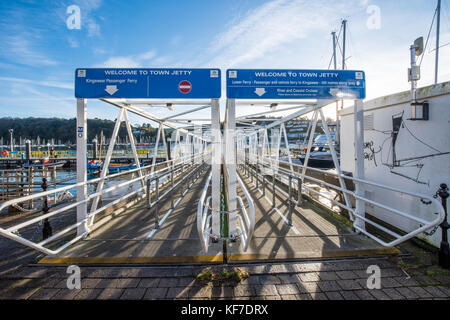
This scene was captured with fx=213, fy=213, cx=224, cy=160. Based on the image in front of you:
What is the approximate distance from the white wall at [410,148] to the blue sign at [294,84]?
113cm

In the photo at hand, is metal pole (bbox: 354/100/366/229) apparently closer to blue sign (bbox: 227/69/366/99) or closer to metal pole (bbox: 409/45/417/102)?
blue sign (bbox: 227/69/366/99)

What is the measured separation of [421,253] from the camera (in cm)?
321

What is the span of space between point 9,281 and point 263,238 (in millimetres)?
3579

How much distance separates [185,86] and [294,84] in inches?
77.2

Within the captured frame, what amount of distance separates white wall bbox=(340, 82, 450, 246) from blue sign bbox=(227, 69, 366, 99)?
113 cm

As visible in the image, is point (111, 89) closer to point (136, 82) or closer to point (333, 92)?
point (136, 82)

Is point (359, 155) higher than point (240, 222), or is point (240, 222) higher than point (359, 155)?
point (359, 155)

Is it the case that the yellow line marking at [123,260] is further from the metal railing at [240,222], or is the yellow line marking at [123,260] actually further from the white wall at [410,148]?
the white wall at [410,148]

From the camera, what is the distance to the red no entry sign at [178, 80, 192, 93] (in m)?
3.73

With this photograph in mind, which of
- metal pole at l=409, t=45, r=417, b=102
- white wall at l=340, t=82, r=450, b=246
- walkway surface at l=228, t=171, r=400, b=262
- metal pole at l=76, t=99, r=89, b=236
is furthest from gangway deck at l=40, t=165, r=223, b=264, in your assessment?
metal pole at l=409, t=45, r=417, b=102

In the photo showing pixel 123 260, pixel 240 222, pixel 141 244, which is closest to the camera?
pixel 123 260

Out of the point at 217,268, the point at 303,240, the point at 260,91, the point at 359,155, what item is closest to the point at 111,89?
the point at 260,91

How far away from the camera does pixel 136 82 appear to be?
149 inches

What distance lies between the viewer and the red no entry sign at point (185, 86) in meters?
3.73
